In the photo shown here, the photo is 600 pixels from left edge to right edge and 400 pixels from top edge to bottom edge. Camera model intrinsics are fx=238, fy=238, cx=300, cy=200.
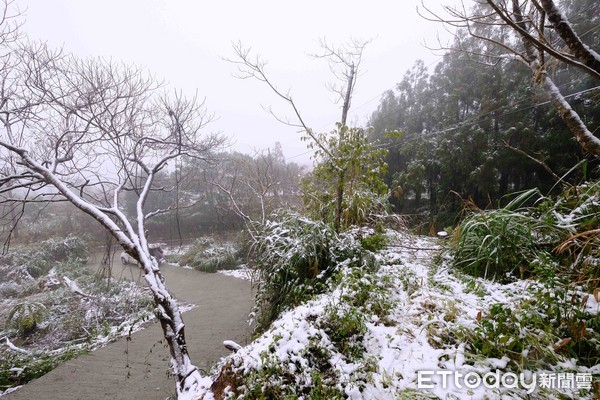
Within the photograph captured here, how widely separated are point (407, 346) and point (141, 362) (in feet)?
12.2

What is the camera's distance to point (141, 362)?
11.0ft

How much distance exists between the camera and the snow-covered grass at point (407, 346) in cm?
114

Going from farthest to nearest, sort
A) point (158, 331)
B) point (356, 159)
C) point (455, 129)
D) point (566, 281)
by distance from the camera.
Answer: point (455, 129) → point (158, 331) → point (356, 159) → point (566, 281)

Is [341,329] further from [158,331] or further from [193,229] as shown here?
[193,229]

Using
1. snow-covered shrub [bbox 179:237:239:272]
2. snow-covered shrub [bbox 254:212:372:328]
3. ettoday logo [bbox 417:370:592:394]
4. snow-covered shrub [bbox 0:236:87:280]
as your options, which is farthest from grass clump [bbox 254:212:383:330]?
snow-covered shrub [bbox 0:236:87:280]

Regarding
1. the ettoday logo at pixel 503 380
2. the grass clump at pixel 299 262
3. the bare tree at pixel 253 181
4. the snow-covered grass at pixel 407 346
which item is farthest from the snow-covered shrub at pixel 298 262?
the bare tree at pixel 253 181

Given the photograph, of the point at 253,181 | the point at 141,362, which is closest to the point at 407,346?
the point at 141,362

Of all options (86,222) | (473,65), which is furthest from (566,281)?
(86,222)

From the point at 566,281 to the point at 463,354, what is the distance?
915 millimetres

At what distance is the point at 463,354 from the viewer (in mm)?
1237

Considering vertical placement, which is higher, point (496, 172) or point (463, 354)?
point (496, 172)

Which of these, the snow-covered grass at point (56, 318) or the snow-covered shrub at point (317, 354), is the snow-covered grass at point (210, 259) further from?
the snow-covered shrub at point (317, 354)

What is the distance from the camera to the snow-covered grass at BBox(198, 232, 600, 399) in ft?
3.73

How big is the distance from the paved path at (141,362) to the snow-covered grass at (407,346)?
200 centimetres
